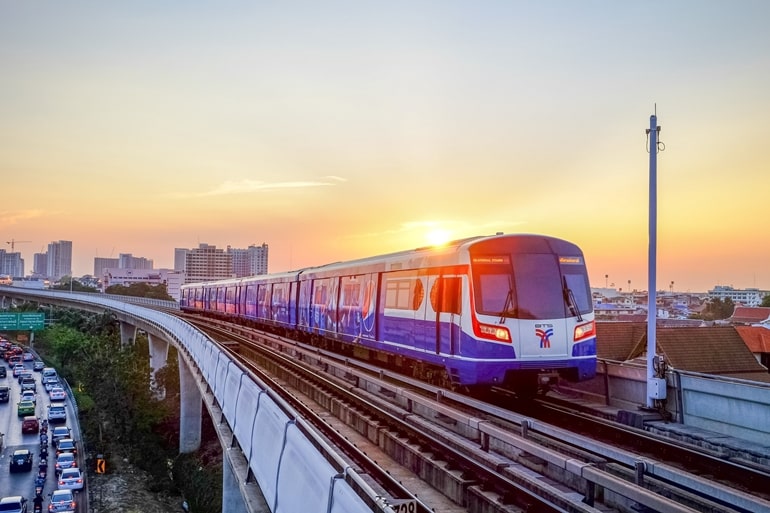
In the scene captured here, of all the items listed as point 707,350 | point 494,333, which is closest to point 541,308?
point 494,333

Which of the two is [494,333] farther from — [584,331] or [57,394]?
[57,394]

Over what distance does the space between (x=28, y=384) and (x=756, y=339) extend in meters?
57.7

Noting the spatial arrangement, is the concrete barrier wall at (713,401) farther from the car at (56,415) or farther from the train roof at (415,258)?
the car at (56,415)

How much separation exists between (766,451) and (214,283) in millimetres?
44260

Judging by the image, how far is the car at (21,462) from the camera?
34844 mm

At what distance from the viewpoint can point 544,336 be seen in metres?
11.9

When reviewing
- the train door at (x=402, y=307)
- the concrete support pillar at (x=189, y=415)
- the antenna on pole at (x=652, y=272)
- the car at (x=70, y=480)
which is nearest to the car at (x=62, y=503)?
the car at (x=70, y=480)

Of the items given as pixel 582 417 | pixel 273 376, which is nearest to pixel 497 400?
pixel 582 417

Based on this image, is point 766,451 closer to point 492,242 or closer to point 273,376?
point 492,242

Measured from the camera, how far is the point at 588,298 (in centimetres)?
1255

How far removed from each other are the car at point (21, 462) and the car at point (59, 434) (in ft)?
14.1

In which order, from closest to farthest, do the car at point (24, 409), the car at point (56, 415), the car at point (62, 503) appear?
the car at point (62, 503) → the car at point (56, 415) → the car at point (24, 409)

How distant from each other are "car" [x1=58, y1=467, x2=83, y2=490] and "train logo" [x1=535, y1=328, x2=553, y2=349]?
27654mm

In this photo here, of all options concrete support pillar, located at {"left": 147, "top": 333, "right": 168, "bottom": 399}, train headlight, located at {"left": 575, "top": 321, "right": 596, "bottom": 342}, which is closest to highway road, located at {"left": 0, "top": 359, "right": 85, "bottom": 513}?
concrete support pillar, located at {"left": 147, "top": 333, "right": 168, "bottom": 399}
